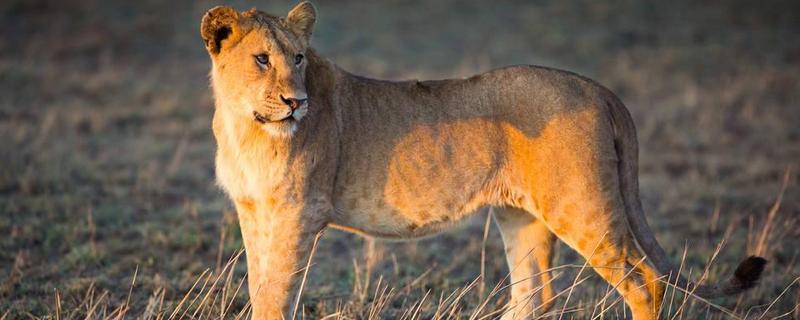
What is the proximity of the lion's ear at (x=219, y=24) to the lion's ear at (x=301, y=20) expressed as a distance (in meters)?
0.30

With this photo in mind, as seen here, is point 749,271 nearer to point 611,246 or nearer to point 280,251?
point 611,246

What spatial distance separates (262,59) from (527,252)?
2045 mm

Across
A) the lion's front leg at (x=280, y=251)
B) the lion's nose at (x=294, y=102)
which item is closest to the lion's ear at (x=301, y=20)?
the lion's nose at (x=294, y=102)

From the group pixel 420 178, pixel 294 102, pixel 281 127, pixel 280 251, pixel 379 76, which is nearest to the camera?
pixel 294 102

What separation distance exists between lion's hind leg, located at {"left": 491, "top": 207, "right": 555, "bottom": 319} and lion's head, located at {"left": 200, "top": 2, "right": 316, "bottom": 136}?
1682 mm

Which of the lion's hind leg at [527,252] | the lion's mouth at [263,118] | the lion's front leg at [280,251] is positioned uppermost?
the lion's mouth at [263,118]

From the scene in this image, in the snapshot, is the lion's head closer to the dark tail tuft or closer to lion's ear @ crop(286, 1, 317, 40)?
lion's ear @ crop(286, 1, 317, 40)

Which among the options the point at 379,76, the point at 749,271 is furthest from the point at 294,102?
the point at 379,76

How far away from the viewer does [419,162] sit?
4.68m

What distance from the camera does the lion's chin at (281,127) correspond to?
412cm

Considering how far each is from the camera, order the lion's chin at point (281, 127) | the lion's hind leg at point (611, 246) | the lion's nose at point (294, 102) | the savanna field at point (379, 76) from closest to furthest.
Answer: the lion's nose at point (294, 102) → the lion's chin at point (281, 127) → the lion's hind leg at point (611, 246) → the savanna field at point (379, 76)

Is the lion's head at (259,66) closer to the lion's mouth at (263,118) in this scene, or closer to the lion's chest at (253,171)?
the lion's mouth at (263,118)

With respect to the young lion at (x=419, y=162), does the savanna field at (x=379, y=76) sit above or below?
below

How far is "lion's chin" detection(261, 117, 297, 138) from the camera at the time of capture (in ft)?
13.5
